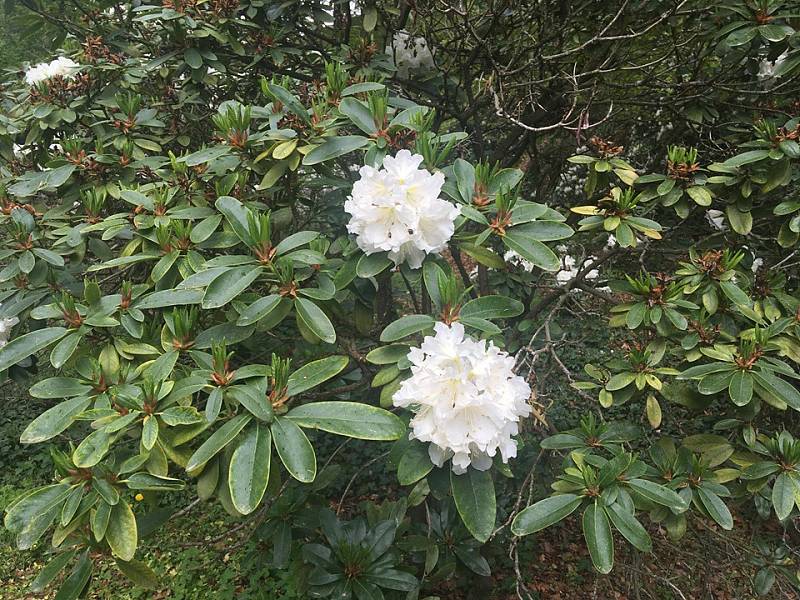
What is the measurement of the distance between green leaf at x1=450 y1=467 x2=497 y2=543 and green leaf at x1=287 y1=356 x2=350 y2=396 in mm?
353

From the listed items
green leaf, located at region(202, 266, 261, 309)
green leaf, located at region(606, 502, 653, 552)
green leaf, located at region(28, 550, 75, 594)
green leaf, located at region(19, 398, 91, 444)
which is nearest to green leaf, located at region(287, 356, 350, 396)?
green leaf, located at region(202, 266, 261, 309)

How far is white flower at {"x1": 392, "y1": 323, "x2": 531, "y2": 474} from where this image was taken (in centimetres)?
118

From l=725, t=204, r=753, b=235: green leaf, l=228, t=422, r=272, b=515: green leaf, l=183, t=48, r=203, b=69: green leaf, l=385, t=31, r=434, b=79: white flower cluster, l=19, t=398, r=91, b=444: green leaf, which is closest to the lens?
l=228, t=422, r=272, b=515: green leaf

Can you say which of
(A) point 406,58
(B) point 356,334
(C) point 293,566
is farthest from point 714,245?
(C) point 293,566

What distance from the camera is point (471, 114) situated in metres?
2.57

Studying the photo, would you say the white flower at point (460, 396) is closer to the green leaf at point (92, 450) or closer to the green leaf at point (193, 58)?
the green leaf at point (92, 450)

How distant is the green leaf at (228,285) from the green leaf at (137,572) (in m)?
0.58

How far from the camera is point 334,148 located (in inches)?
61.7

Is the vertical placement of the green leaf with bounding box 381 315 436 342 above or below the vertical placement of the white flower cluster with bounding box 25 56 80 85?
below

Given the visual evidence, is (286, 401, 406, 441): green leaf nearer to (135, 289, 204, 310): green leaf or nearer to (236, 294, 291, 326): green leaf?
(236, 294, 291, 326): green leaf

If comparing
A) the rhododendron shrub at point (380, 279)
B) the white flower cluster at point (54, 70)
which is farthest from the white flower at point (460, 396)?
the white flower cluster at point (54, 70)

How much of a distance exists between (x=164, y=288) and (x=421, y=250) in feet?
2.27

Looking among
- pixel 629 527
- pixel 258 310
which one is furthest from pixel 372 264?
pixel 629 527

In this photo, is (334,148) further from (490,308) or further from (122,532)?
(122,532)
